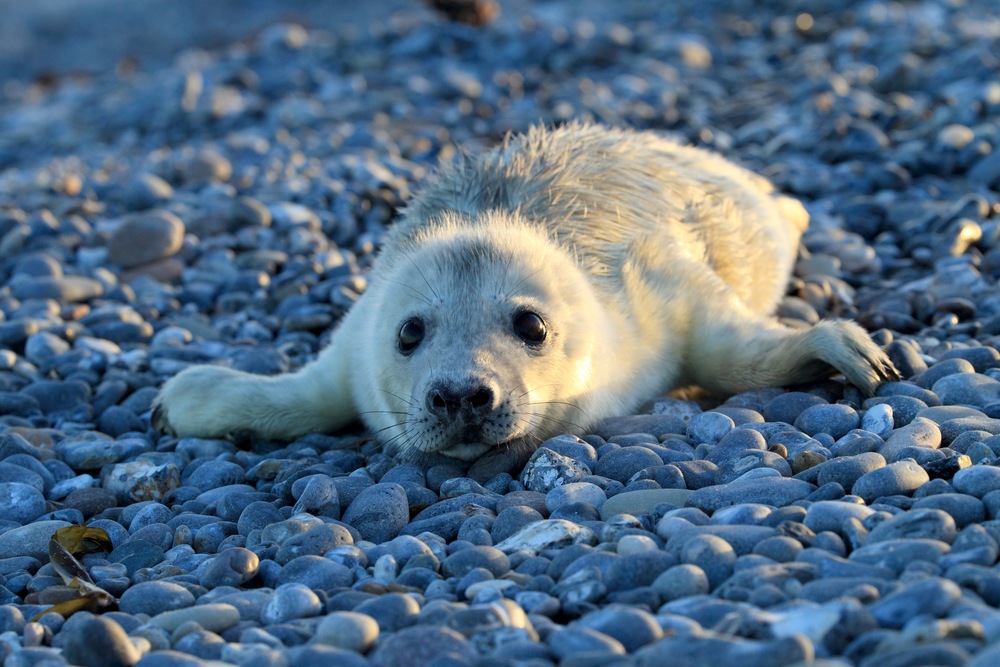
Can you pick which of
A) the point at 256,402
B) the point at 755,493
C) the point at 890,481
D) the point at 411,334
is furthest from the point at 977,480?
Answer: the point at 256,402

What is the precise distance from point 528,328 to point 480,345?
8.0 inches

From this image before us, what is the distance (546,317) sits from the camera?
378cm

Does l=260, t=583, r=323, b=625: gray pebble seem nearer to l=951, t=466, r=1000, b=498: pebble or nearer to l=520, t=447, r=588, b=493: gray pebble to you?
l=520, t=447, r=588, b=493: gray pebble

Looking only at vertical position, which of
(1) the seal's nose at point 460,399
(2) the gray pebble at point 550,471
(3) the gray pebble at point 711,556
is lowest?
(3) the gray pebble at point 711,556

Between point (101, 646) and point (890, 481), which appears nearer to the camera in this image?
point (101, 646)

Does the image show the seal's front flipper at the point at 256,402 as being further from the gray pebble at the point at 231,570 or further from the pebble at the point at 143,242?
the pebble at the point at 143,242

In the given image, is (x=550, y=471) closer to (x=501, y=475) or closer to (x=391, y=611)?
(x=501, y=475)

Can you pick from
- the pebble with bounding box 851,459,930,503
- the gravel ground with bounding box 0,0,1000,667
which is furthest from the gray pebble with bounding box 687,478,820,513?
the pebble with bounding box 851,459,930,503

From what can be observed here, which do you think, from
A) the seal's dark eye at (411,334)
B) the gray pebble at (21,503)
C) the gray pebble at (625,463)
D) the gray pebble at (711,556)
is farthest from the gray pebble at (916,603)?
the gray pebble at (21,503)

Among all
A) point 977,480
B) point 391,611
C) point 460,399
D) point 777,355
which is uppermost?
point 777,355

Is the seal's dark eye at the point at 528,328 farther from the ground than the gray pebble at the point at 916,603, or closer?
farther from the ground

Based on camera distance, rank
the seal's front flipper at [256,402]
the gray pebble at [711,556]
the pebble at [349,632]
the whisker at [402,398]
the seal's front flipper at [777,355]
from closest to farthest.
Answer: the pebble at [349,632] < the gray pebble at [711,556] < the whisker at [402,398] < the seal's front flipper at [777,355] < the seal's front flipper at [256,402]

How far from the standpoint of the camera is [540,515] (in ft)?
10.0

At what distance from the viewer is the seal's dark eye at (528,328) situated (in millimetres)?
3719
